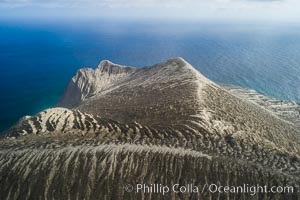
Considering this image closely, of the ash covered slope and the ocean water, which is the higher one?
the ash covered slope

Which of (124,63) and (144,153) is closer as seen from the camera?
(144,153)

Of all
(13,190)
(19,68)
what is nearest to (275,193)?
(13,190)

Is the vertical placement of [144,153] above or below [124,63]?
above

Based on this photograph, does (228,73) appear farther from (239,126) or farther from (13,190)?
(13,190)

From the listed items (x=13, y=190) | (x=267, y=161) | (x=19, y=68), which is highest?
(x=267, y=161)

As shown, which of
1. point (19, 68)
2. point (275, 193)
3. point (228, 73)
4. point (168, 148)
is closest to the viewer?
point (275, 193)

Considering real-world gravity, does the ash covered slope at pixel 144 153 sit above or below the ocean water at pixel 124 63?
above

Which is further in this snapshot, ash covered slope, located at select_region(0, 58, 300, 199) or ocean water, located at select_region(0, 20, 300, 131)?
ocean water, located at select_region(0, 20, 300, 131)

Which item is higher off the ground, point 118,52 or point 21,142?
point 21,142
